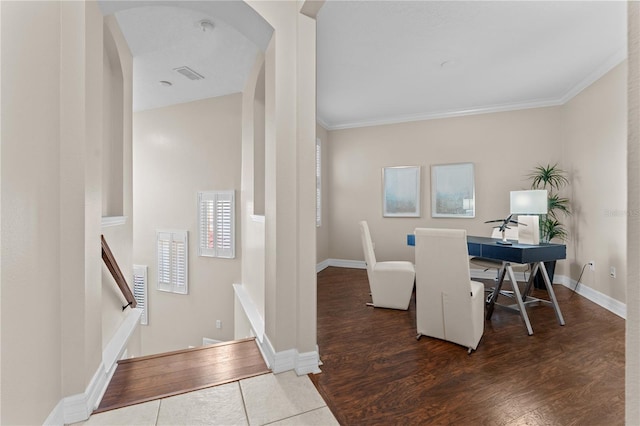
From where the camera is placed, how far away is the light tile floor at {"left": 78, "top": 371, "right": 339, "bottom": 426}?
1.55 m

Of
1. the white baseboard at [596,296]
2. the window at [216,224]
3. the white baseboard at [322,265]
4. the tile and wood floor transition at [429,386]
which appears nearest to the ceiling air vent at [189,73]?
the window at [216,224]

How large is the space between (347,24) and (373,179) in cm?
303

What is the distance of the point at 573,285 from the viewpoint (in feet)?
13.3

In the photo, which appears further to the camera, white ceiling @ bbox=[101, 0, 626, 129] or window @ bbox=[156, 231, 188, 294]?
window @ bbox=[156, 231, 188, 294]

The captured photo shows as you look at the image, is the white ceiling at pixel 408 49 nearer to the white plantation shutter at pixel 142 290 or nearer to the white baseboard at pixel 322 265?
the white plantation shutter at pixel 142 290

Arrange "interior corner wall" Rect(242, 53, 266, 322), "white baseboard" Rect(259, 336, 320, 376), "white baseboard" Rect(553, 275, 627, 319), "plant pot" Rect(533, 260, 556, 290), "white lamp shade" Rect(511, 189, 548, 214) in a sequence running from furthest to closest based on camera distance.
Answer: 1. "plant pot" Rect(533, 260, 556, 290)
2. "white baseboard" Rect(553, 275, 627, 319)
3. "interior corner wall" Rect(242, 53, 266, 322)
4. "white lamp shade" Rect(511, 189, 548, 214)
5. "white baseboard" Rect(259, 336, 320, 376)

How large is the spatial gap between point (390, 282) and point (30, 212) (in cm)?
297

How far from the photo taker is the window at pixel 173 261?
171 inches

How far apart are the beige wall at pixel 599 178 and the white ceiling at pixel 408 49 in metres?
0.30

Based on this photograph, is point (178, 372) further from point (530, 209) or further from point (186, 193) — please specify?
point (530, 209)

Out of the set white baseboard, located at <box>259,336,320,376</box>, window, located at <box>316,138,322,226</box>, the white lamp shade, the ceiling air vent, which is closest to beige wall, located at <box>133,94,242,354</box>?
the ceiling air vent

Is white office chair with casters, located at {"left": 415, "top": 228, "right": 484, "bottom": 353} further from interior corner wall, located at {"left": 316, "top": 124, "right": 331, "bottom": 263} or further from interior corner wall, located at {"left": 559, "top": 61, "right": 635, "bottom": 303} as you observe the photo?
interior corner wall, located at {"left": 316, "top": 124, "right": 331, "bottom": 263}

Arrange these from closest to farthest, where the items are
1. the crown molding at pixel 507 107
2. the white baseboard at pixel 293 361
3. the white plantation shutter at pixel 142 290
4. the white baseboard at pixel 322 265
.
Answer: the white baseboard at pixel 293 361 < the crown molding at pixel 507 107 < the white plantation shutter at pixel 142 290 < the white baseboard at pixel 322 265

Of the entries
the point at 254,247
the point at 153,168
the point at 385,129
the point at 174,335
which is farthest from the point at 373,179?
the point at 174,335
